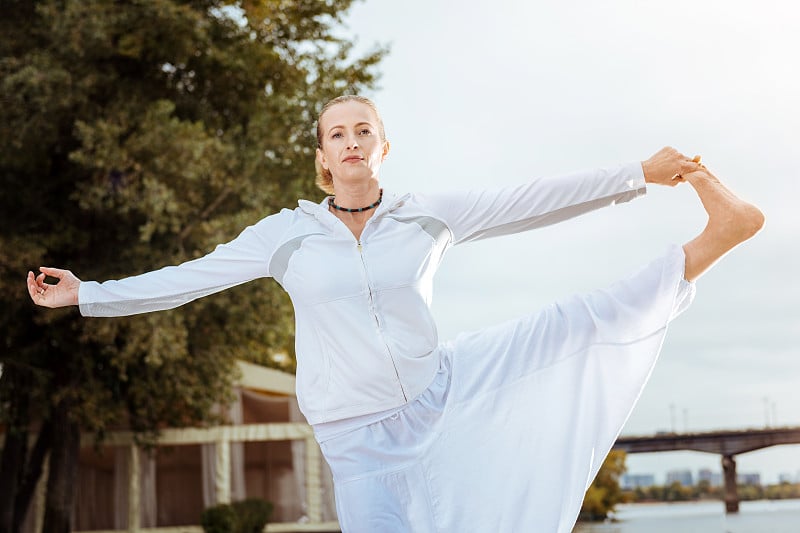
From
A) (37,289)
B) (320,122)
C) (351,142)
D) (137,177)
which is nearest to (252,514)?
(137,177)

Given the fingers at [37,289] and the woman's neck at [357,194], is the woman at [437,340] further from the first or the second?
the fingers at [37,289]

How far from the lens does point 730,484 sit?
5069 cm

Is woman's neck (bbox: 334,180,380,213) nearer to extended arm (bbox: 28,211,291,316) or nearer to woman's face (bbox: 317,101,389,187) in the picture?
woman's face (bbox: 317,101,389,187)

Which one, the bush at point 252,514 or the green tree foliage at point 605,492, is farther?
the green tree foliage at point 605,492

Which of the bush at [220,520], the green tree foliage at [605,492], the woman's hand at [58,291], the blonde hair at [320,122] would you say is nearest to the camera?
the blonde hair at [320,122]

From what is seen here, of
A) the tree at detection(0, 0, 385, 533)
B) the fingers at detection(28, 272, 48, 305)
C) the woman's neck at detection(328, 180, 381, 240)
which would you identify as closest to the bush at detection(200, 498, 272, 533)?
the tree at detection(0, 0, 385, 533)

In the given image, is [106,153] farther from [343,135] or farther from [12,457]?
[343,135]

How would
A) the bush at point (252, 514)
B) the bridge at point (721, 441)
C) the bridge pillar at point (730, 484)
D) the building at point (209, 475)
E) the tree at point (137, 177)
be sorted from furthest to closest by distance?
the bridge pillar at point (730, 484)
the bridge at point (721, 441)
the building at point (209, 475)
the bush at point (252, 514)
the tree at point (137, 177)

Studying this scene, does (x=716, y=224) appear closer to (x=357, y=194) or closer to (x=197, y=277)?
(x=357, y=194)

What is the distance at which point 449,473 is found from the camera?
3.26 m

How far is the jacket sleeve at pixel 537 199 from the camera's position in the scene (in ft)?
11.3

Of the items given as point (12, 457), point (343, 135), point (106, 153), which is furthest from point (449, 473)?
point (12, 457)

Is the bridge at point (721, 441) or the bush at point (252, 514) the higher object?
the bridge at point (721, 441)

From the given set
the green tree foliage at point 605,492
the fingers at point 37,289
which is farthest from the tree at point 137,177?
the green tree foliage at point 605,492
